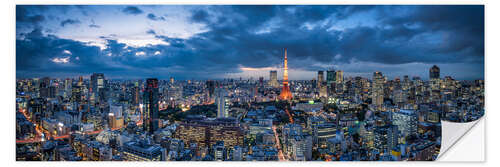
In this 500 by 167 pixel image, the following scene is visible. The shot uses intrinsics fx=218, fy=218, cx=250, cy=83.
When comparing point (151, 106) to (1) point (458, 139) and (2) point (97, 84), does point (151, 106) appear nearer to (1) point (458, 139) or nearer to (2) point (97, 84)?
(2) point (97, 84)

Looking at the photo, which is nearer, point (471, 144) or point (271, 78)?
point (471, 144)

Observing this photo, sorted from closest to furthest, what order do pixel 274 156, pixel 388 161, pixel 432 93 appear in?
pixel 388 161, pixel 274 156, pixel 432 93

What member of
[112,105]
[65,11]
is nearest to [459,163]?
[65,11]

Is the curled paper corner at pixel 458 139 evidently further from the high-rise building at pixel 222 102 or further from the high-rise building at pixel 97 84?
the high-rise building at pixel 222 102

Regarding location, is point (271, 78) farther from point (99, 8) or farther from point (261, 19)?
point (99, 8)

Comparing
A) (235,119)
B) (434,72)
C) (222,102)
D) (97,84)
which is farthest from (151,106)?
(434,72)

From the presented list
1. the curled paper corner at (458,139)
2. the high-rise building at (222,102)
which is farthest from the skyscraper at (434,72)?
the high-rise building at (222,102)

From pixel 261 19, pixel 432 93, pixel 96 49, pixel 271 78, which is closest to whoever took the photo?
pixel 261 19
